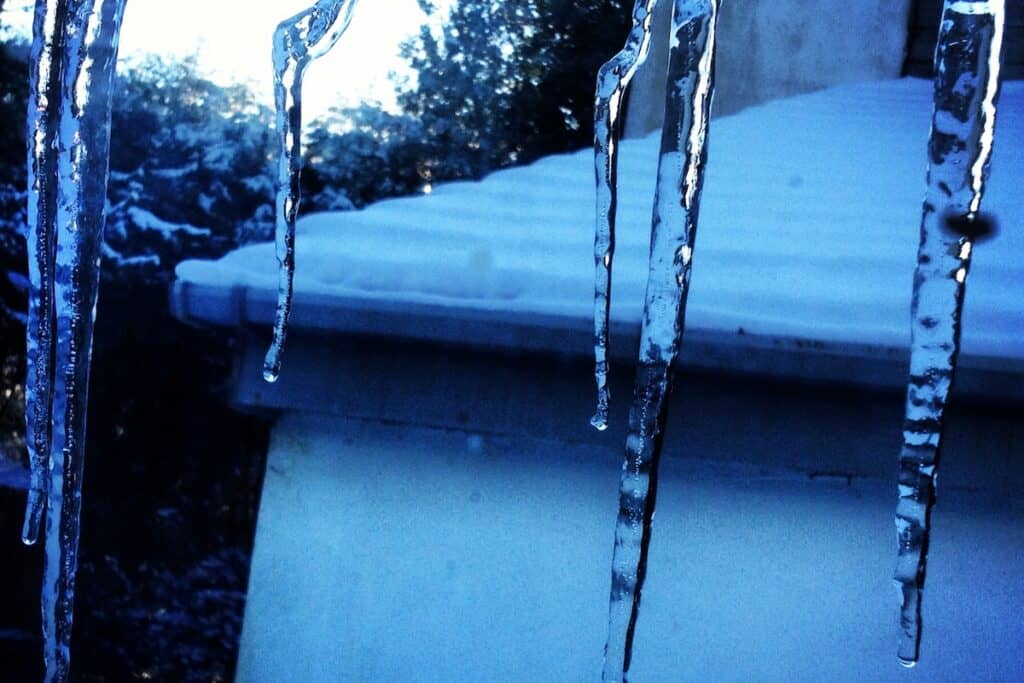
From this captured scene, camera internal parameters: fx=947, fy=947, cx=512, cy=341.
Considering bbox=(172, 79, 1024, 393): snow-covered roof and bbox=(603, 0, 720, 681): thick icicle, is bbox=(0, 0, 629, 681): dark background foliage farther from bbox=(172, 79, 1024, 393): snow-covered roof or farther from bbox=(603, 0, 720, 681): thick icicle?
bbox=(603, 0, 720, 681): thick icicle

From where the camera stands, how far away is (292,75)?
1.50 meters

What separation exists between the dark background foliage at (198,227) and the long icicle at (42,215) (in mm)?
3041

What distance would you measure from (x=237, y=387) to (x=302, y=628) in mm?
544

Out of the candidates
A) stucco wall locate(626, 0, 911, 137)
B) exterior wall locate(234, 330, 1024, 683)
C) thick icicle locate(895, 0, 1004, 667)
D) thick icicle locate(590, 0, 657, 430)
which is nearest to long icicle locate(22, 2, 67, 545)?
exterior wall locate(234, 330, 1024, 683)

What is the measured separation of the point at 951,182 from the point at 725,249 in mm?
689

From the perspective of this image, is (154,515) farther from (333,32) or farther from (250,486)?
(333,32)

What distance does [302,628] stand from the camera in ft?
6.76

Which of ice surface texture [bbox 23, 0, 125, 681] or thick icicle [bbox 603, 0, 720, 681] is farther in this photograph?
ice surface texture [bbox 23, 0, 125, 681]

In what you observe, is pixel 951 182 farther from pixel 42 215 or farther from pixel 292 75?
pixel 42 215

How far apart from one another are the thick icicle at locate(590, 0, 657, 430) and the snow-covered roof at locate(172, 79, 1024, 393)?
0.80 ft

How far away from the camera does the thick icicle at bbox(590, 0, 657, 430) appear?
1.32 metres

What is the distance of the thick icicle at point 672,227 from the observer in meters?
1.25

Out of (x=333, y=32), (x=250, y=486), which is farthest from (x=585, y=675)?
(x=250, y=486)

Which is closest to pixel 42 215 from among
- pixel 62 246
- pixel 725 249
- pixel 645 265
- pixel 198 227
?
pixel 62 246
